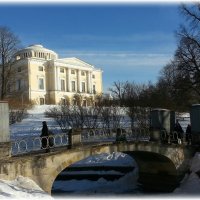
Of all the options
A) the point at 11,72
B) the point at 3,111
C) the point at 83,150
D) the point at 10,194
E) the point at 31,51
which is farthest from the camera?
the point at 31,51

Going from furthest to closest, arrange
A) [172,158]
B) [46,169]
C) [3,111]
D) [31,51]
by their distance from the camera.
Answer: [31,51] < [172,158] < [46,169] < [3,111]

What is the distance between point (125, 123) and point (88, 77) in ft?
146

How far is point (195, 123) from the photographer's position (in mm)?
25062

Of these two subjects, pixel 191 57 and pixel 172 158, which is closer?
pixel 172 158

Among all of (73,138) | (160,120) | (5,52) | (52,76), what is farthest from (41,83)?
(73,138)

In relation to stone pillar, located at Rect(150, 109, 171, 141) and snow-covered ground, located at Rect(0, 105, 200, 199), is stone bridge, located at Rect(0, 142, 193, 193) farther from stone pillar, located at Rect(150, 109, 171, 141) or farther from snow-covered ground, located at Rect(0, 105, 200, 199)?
stone pillar, located at Rect(150, 109, 171, 141)

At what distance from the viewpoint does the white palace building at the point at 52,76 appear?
73312mm

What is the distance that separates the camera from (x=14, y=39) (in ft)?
136

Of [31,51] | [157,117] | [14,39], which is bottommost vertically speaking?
[157,117]

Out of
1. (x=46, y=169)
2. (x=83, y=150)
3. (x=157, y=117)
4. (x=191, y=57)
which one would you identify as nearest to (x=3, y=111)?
(x=46, y=169)

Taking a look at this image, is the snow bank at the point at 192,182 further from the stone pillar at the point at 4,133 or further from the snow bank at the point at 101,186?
the stone pillar at the point at 4,133

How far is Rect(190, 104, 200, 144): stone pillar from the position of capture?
24.9 metres

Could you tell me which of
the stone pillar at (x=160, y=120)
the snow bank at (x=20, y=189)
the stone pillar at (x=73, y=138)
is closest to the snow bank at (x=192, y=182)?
the stone pillar at (x=160, y=120)

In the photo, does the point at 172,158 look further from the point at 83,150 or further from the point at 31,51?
the point at 31,51
